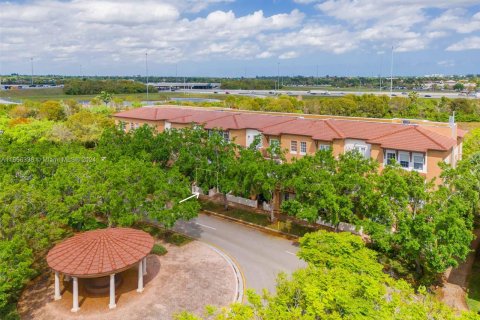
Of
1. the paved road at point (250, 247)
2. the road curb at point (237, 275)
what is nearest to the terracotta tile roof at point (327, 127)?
the paved road at point (250, 247)

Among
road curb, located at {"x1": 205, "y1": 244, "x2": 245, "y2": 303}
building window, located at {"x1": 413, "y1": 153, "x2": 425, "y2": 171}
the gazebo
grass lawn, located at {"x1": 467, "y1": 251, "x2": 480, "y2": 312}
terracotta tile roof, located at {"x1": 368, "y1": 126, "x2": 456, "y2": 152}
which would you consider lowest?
grass lawn, located at {"x1": 467, "y1": 251, "x2": 480, "y2": 312}

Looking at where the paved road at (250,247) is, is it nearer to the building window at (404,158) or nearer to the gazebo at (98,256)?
the gazebo at (98,256)

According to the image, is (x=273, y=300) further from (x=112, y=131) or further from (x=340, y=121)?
(x=112, y=131)

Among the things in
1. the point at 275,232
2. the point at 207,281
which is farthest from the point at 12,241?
the point at 275,232

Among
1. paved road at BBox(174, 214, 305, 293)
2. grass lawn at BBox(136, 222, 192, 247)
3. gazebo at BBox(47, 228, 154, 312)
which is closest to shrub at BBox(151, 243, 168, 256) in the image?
grass lawn at BBox(136, 222, 192, 247)

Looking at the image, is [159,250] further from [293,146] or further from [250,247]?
[293,146]

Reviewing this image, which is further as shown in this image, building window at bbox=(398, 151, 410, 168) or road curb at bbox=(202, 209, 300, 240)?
road curb at bbox=(202, 209, 300, 240)

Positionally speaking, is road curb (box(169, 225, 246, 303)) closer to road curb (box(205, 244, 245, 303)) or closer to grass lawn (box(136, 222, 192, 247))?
road curb (box(205, 244, 245, 303))
